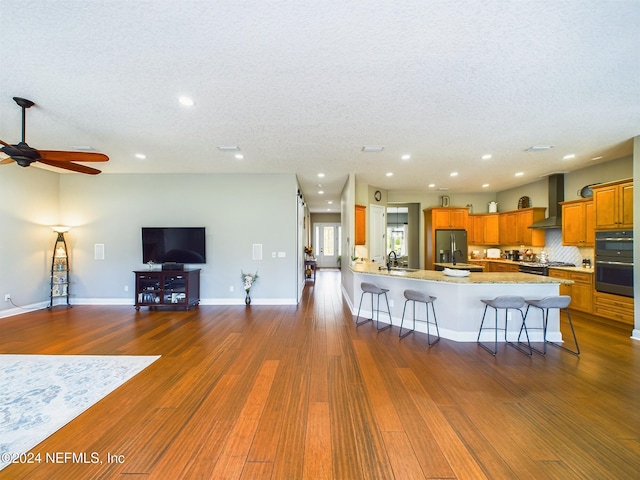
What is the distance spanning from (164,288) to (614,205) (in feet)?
27.9

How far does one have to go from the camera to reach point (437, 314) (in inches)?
150

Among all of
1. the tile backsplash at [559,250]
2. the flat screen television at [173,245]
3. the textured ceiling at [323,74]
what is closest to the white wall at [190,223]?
the flat screen television at [173,245]

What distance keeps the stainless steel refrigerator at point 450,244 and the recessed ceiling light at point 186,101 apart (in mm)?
6810

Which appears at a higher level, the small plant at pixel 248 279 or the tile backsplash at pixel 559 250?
the tile backsplash at pixel 559 250

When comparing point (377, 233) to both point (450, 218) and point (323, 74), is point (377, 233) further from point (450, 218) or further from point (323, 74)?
point (323, 74)

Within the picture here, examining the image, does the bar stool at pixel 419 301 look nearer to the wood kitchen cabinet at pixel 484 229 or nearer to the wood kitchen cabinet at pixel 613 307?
the wood kitchen cabinet at pixel 613 307

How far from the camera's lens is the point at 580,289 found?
16.0ft

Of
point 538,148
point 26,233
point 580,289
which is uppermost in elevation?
point 538,148

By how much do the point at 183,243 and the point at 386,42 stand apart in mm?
5276

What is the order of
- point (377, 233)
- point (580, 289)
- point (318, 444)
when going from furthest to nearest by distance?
point (377, 233), point (580, 289), point (318, 444)

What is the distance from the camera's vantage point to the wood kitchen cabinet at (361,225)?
6367mm

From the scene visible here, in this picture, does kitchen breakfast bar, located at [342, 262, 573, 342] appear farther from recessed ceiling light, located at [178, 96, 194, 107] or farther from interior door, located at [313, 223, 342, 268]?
interior door, located at [313, 223, 342, 268]

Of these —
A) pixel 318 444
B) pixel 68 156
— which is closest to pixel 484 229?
pixel 318 444

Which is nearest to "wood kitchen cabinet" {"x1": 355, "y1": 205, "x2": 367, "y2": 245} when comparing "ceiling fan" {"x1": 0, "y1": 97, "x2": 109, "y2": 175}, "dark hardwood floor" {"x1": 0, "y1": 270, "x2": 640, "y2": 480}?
"dark hardwood floor" {"x1": 0, "y1": 270, "x2": 640, "y2": 480}
